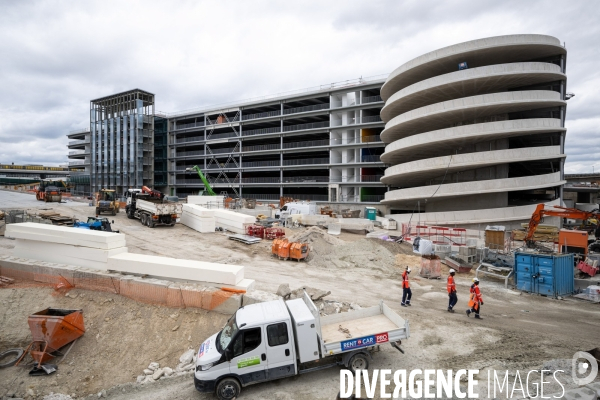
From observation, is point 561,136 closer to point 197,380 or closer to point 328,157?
point 328,157

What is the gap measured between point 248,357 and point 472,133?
29434mm

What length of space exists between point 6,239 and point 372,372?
24.0 m

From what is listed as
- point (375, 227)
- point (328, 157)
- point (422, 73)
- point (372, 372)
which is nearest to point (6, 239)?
point (372, 372)

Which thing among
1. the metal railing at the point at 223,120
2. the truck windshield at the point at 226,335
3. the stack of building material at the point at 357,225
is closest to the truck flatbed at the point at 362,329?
the truck windshield at the point at 226,335

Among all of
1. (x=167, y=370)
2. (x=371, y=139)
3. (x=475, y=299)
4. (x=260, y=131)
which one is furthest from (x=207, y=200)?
(x=475, y=299)

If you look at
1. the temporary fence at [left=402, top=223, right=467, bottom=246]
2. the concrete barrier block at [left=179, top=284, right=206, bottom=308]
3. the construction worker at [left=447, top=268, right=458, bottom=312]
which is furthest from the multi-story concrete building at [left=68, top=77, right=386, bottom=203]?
the concrete barrier block at [left=179, top=284, right=206, bottom=308]

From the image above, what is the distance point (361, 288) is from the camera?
50.3 ft

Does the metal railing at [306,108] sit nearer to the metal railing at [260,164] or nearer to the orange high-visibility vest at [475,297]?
the metal railing at [260,164]

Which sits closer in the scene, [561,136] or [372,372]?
[372,372]

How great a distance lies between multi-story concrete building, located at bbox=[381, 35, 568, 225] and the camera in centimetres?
2973

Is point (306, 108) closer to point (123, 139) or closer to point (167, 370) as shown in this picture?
point (123, 139)

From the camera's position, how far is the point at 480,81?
30484mm

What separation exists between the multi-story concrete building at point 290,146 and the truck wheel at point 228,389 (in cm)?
4141

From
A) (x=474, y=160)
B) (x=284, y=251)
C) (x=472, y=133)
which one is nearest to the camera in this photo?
(x=284, y=251)
